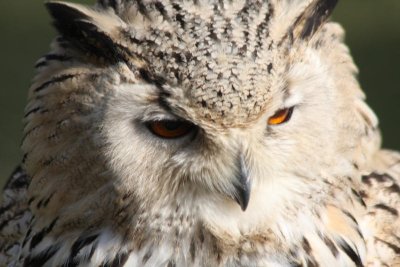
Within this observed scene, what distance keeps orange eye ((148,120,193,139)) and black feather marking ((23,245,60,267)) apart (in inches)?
15.5

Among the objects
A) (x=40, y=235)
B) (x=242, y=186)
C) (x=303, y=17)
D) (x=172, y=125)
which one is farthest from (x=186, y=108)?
(x=40, y=235)

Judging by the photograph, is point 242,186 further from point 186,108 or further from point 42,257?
point 42,257

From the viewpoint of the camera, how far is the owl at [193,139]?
2338 millimetres

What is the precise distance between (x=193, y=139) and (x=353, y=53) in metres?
3.33

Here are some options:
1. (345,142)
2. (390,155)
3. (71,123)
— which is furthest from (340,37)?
(71,123)

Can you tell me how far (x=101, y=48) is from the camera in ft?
7.98

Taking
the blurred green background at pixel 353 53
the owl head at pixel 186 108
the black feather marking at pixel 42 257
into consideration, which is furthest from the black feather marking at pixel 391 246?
the blurred green background at pixel 353 53

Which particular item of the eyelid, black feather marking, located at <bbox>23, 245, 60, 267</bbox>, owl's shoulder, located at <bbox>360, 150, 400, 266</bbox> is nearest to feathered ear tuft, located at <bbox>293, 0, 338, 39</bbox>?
the eyelid

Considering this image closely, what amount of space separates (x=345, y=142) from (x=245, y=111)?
13.8 inches

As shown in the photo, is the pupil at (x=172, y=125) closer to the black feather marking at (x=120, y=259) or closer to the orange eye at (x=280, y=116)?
the orange eye at (x=280, y=116)

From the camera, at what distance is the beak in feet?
7.84

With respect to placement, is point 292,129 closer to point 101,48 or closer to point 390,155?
point 101,48

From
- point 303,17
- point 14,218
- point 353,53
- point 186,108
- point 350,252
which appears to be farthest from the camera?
point 353,53

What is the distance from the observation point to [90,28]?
2.43m
